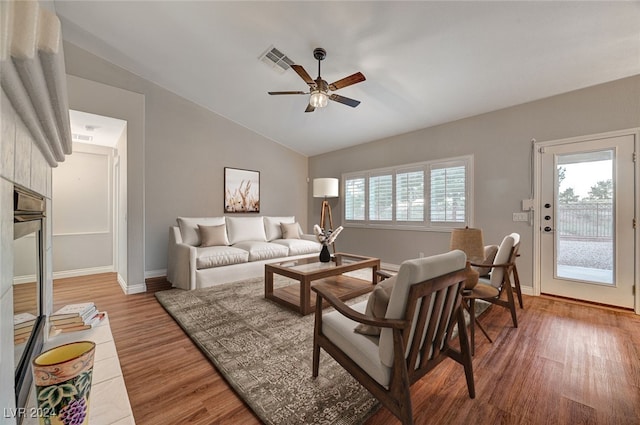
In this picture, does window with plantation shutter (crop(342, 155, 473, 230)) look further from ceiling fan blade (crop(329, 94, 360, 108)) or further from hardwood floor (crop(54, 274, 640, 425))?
ceiling fan blade (crop(329, 94, 360, 108))

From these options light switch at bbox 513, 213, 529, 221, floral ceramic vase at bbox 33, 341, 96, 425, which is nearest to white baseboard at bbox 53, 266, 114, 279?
floral ceramic vase at bbox 33, 341, 96, 425

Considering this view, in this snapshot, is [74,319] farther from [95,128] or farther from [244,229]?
[95,128]

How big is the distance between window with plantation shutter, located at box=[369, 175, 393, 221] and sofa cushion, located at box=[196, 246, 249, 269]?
2.59 metres

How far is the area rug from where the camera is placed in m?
1.39

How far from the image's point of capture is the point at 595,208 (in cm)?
294

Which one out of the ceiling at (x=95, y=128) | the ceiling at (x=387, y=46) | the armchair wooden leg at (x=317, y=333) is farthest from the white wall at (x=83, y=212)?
the armchair wooden leg at (x=317, y=333)

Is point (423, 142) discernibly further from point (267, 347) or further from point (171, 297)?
point (171, 297)

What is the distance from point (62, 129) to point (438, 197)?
4349 mm

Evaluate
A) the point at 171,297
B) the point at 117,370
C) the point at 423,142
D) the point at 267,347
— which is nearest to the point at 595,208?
the point at 423,142

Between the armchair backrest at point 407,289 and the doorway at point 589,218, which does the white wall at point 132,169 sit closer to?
the armchair backrest at point 407,289

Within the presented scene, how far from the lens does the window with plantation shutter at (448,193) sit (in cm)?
393

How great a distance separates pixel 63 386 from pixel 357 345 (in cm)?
118

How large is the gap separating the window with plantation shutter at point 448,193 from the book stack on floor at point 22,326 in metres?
4.42

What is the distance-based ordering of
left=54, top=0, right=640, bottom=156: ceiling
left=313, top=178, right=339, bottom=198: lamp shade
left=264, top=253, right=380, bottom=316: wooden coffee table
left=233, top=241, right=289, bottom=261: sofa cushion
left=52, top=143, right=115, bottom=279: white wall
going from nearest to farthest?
left=54, top=0, right=640, bottom=156: ceiling < left=264, top=253, right=380, bottom=316: wooden coffee table < left=233, top=241, right=289, bottom=261: sofa cushion < left=52, top=143, right=115, bottom=279: white wall < left=313, top=178, right=339, bottom=198: lamp shade
